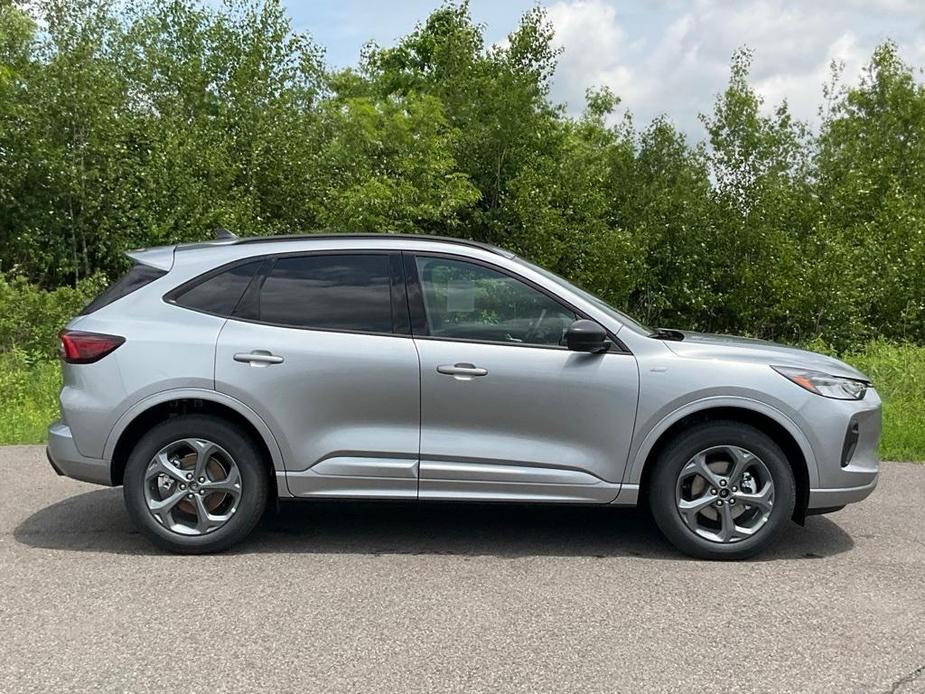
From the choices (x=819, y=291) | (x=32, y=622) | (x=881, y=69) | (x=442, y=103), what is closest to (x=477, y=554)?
(x=32, y=622)

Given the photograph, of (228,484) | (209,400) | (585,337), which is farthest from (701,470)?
(209,400)

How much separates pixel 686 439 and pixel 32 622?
339cm

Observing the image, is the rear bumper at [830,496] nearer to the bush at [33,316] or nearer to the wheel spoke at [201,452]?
the wheel spoke at [201,452]

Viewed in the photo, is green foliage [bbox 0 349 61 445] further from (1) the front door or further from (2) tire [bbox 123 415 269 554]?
(1) the front door

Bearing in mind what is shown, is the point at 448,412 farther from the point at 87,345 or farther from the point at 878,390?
the point at 878,390

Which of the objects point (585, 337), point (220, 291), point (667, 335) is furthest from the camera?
point (667, 335)

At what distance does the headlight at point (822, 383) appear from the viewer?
4962 mm

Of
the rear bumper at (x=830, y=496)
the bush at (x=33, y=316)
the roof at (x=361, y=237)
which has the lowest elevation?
the bush at (x=33, y=316)

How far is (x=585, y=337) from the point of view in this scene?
4832 mm

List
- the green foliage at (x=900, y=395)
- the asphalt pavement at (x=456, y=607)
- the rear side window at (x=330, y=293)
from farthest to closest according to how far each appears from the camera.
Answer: the green foliage at (x=900, y=395), the rear side window at (x=330, y=293), the asphalt pavement at (x=456, y=607)

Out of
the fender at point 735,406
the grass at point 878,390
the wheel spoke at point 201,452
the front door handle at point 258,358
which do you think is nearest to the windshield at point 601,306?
the fender at point 735,406

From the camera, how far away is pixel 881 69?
93.6ft

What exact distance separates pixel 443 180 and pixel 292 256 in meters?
11.5

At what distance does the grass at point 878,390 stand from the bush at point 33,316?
0.69 m
